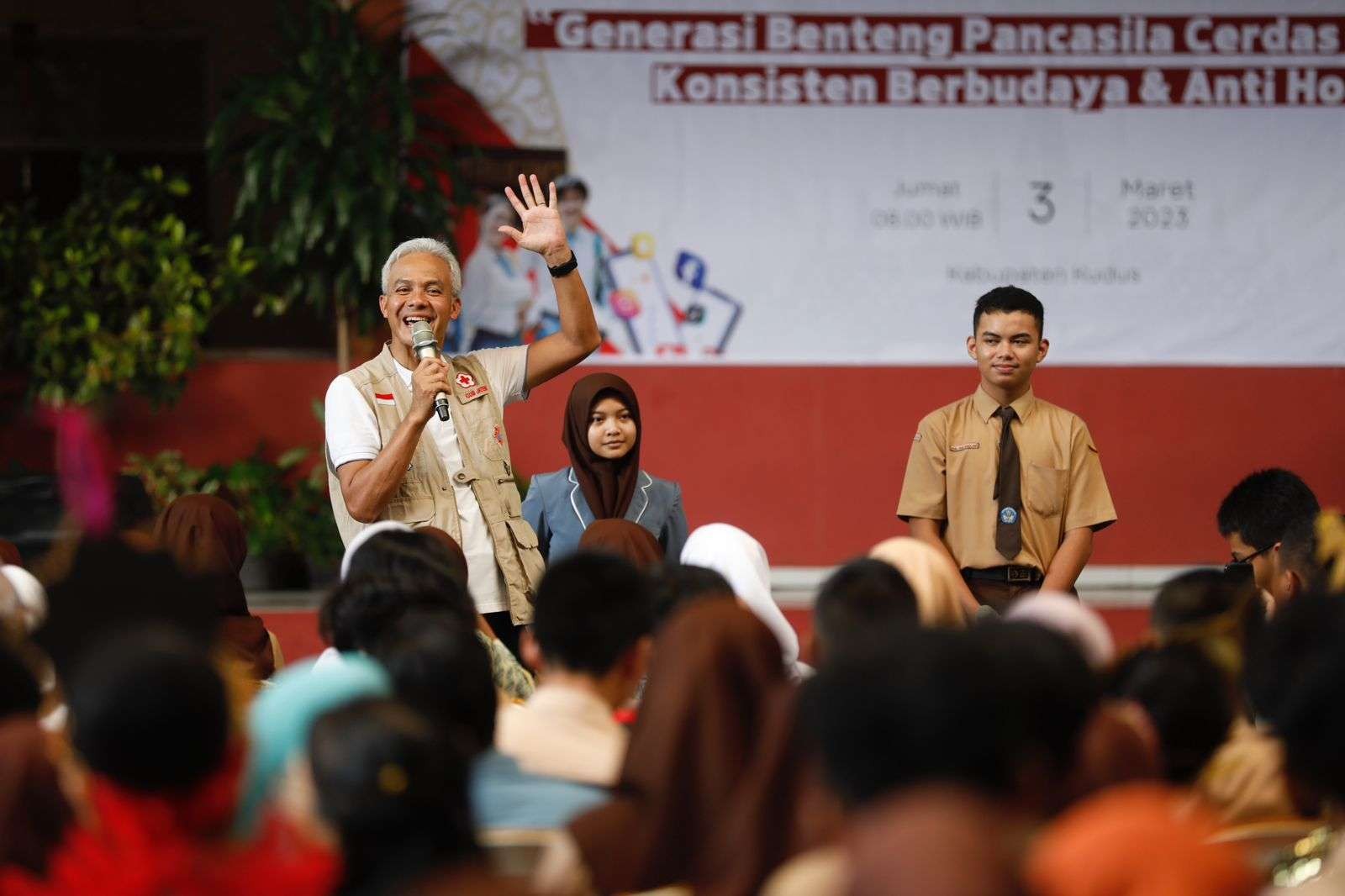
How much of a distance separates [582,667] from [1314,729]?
1.04 metres

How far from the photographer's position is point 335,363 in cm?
656

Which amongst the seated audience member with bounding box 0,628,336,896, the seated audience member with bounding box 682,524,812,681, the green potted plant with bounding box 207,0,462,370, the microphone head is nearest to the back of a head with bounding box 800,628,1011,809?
the seated audience member with bounding box 0,628,336,896

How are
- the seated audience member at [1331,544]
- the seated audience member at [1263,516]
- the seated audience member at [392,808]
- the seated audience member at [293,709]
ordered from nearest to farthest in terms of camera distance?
the seated audience member at [392,808] → the seated audience member at [293,709] → the seated audience member at [1331,544] → the seated audience member at [1263,516]

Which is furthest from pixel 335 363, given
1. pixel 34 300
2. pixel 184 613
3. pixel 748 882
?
pixel 748 882

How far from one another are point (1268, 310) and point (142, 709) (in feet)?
18.8

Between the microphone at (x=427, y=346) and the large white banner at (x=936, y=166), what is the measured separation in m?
2.97

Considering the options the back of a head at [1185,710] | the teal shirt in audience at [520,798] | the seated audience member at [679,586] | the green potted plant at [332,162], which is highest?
the green potted plant at [332,162]

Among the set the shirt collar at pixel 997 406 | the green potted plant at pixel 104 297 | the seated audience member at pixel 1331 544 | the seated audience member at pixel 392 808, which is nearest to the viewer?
the seated audience member at pixel 392 808

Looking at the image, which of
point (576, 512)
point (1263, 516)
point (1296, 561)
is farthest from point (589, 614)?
point (1263, 516)

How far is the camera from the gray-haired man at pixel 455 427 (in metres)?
3.66

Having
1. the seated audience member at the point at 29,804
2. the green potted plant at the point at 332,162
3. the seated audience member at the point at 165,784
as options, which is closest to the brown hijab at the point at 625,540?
the seated audience member at the point at 29,804

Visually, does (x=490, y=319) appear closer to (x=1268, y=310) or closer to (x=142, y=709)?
(x=1268, y=310)

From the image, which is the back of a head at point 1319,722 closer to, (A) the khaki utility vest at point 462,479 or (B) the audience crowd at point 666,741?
(B) the audience crowd at point 666,741

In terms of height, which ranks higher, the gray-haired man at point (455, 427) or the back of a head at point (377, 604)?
the gray-haired man at point (455, 427)
